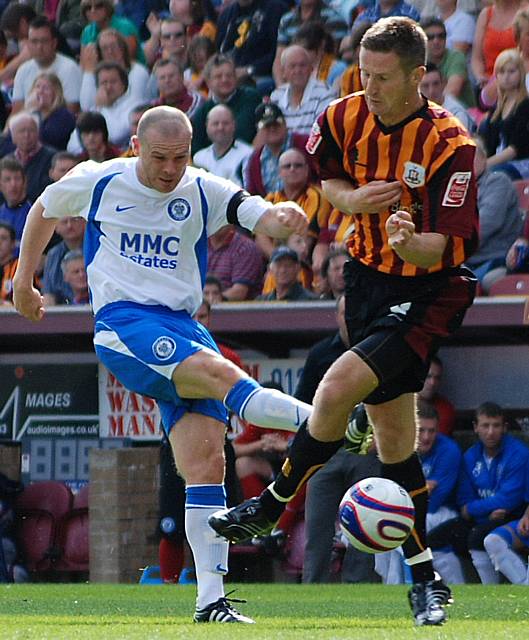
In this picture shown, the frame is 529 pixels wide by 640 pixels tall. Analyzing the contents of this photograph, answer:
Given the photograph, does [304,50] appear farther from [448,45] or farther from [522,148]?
[522,148]

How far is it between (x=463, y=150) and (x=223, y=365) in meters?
1.38

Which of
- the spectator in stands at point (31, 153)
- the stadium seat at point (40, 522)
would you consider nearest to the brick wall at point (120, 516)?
the stadium seat at point (40, 522)

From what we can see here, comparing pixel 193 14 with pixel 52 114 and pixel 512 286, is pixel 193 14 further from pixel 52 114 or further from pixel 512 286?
pixel 512 286

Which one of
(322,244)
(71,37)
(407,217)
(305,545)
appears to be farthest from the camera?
(71,37)

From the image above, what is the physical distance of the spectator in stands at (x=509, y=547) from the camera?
1142cm

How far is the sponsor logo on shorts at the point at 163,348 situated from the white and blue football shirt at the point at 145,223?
0.34 meters

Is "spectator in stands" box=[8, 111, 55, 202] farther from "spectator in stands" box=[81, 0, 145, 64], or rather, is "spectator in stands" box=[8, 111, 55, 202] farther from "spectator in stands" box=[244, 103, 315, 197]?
"spectator in stands" box=[244, 103, 315, 197]

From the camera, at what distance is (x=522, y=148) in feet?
40.5

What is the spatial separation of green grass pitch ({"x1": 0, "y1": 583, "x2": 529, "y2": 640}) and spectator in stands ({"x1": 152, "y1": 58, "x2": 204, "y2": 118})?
17.2 ft

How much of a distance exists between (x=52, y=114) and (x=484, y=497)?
6.44m

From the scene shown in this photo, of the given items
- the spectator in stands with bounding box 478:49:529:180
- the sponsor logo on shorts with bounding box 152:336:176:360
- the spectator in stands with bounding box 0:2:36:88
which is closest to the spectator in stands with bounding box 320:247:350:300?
the spectator in stands with bounding box 478:49:529:180

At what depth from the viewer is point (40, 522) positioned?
13781 millimetres

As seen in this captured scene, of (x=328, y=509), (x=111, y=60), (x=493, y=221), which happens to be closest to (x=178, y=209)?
(x=328, y=509)

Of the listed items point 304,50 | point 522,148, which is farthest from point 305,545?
point 304,50
